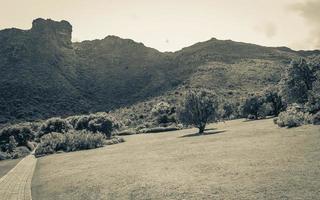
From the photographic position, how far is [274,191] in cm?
1723

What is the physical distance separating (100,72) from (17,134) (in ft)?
318

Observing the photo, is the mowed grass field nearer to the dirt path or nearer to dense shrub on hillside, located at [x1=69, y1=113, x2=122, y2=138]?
the dirt path

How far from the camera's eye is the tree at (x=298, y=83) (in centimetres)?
6094

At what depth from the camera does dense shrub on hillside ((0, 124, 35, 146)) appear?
7206cm

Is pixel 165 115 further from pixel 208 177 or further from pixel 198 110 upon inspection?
pixel 208 177

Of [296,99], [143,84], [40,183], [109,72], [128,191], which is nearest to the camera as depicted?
[128,191]

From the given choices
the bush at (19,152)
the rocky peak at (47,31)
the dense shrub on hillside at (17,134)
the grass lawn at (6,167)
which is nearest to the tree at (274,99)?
the bush at (19,152)

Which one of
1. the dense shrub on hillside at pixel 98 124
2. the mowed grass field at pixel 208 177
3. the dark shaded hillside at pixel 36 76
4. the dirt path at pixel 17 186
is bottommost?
the dirt path at pixel 17 186

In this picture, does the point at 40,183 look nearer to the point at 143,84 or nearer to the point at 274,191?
the point at 274,191

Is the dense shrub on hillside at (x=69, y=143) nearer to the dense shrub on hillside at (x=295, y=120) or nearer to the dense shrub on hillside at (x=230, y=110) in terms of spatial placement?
the dense shrub on hillside at (x=295, y=120)

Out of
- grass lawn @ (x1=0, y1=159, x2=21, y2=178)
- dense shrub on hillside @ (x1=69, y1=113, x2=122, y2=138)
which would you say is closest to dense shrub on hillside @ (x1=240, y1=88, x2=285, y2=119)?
dense shrub on hillside @ (x1=69, y1=113, x2=122, y2=138)

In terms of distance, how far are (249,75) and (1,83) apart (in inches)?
3446

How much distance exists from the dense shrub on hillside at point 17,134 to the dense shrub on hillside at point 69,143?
10069 millimetres

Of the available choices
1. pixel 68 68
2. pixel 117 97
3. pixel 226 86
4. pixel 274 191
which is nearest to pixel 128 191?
pixel 274 191
